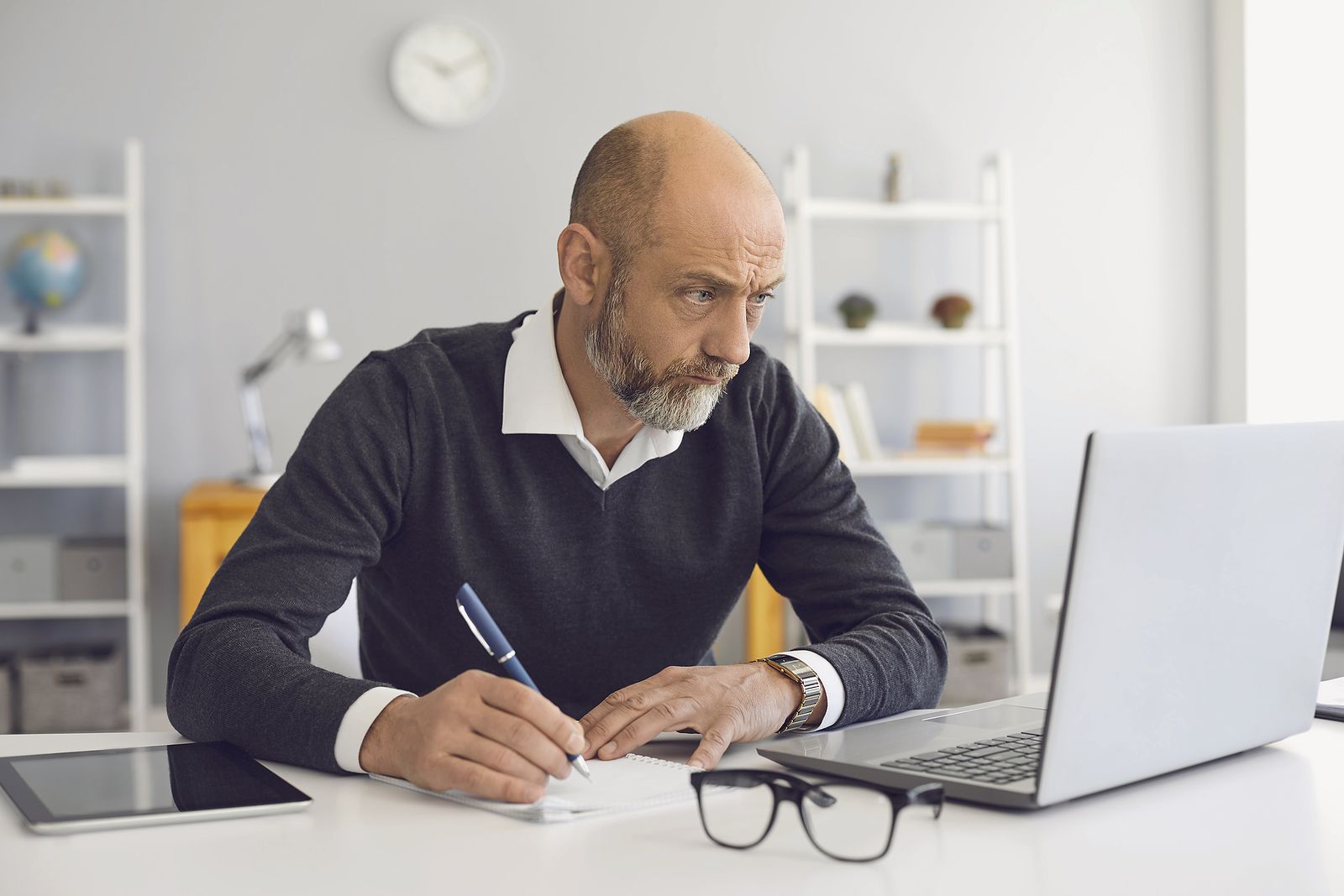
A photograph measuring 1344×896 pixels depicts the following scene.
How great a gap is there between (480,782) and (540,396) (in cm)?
62

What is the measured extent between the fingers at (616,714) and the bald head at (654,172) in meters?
0.51

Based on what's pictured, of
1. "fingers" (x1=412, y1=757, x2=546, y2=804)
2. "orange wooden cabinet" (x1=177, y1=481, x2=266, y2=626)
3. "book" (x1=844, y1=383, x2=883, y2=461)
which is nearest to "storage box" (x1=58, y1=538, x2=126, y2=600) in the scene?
"orange wooden cabinet" (x1=177, y1=481, x2=266, y2=626)

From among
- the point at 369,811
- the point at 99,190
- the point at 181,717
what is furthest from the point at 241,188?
the point at 369,811

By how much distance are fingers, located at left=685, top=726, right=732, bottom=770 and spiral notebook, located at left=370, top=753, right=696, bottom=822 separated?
0.02 metres

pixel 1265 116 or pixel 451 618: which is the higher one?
pixel 1265 116

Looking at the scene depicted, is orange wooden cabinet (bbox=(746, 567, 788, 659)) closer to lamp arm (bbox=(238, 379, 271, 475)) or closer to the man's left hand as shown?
lamp arm (bbox=(238, 379, 271, 475))

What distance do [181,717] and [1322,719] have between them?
100cm

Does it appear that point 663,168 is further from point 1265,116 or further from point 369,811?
point 1265,116

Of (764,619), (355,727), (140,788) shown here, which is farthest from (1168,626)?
(764,619)

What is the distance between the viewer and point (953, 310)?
149 inches

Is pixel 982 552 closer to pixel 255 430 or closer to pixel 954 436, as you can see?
pixel 954 436

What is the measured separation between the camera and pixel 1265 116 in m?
3.97

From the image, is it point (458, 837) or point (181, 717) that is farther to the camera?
point (181, 717)

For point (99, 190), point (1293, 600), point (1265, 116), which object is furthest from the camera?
point (1265, 116)
